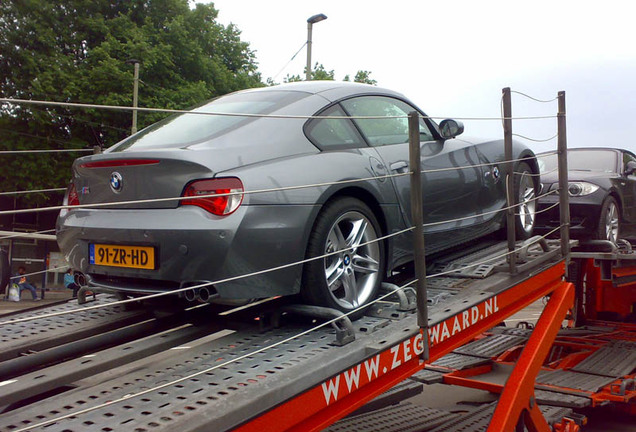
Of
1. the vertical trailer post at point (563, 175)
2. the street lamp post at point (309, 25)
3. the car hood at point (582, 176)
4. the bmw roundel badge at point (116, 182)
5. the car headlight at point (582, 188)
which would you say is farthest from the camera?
the street lamp post at point (309, 25)

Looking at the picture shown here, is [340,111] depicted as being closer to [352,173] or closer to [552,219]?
[352,173]

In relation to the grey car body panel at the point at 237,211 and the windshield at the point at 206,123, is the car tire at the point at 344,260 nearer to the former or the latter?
the grey car body panel at the point at 237,211

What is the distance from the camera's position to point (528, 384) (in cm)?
359

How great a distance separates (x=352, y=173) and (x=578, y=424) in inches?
121

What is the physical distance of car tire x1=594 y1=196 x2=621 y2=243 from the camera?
604cm

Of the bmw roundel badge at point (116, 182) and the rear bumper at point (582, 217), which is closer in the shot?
the bmw roundel badge at point (116, 182)

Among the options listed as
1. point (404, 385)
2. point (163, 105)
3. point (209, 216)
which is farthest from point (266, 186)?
point (163, 105)

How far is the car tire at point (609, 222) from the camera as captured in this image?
604 cm

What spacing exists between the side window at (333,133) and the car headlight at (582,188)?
11.8ft

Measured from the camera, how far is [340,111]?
138 inches

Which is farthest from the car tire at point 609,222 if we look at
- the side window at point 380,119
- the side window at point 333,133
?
the side window at point 333,133

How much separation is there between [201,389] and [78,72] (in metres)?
16.2

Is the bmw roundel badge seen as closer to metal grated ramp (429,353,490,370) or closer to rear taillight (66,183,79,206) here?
rear taillight (66,183,79,206)

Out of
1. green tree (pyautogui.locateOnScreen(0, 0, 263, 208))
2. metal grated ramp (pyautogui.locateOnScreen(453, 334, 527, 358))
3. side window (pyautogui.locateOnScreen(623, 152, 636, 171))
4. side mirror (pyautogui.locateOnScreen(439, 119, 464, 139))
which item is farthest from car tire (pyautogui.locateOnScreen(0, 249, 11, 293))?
green tree (pyautogui.locateOnScreen(0, 0, 263, 208))
